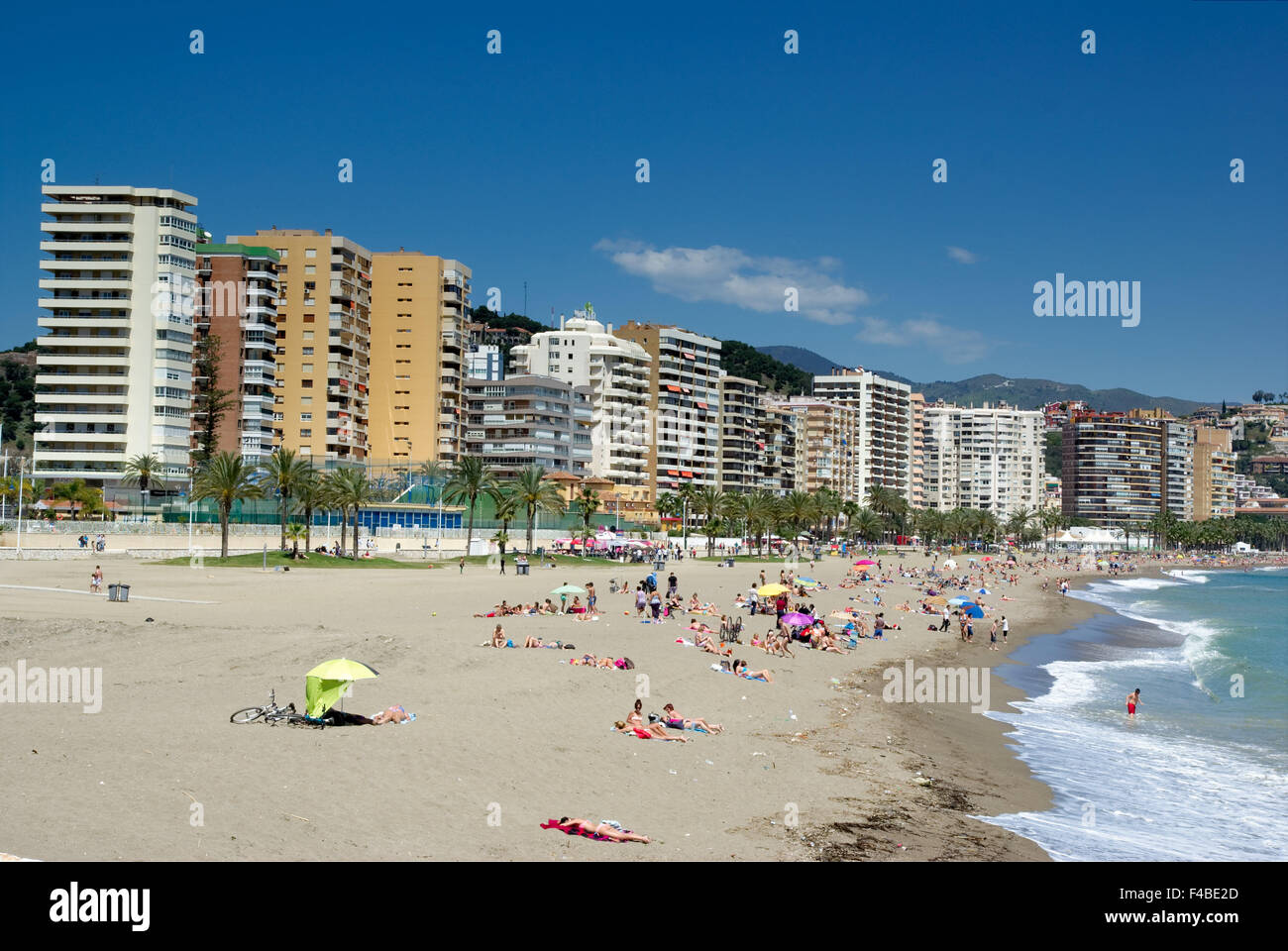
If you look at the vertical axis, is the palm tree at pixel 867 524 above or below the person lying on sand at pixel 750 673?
above

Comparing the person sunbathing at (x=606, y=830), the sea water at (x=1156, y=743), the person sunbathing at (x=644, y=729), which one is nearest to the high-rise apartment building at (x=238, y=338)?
the sea water at (x=1156, y=743)

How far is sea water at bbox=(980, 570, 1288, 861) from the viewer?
14164mm

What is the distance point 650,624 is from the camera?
3219cm

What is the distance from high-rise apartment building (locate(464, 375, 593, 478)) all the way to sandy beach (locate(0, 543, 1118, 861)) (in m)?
81.9

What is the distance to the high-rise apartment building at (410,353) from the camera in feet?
363

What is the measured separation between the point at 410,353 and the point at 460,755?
331 feet

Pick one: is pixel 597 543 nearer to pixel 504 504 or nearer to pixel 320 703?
pixel 504 504

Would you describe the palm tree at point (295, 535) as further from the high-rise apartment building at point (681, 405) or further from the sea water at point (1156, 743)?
the high-rise apartment building at point (681, 405)

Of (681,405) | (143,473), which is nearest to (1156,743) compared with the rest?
(143,473)

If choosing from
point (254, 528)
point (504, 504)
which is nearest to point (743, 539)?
point (504, 504)

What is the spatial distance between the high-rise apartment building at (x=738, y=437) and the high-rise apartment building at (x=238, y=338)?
62055 mm

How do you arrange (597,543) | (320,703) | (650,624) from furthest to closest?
(597,543), (650,624), (320,703)
